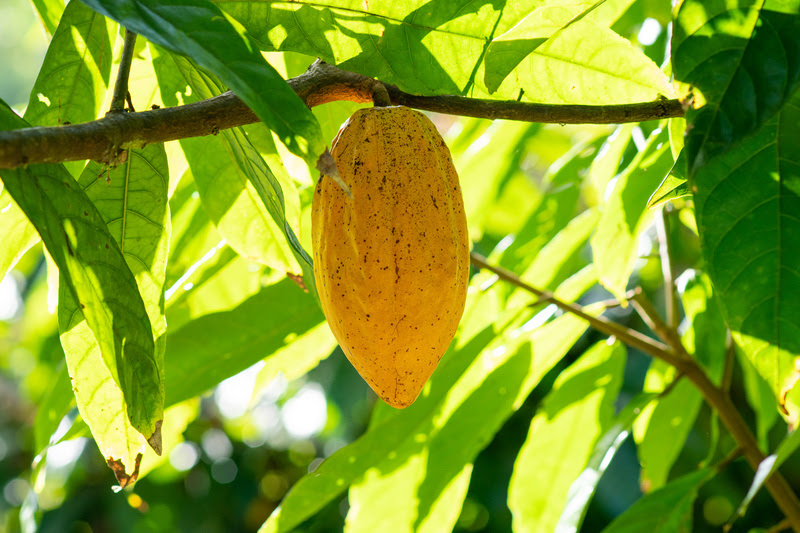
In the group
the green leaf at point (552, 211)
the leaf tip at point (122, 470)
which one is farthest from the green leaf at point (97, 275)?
the green leaf at point (552, 211)

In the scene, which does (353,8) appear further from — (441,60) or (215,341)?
(215,341)

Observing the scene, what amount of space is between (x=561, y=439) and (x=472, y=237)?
0.49 meters

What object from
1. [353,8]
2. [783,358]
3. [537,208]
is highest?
[353,8]

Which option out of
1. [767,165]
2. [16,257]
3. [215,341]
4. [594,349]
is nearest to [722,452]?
[594,349]

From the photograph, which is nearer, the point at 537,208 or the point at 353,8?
the point at 353,8

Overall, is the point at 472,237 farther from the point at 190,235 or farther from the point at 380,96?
the point at 380,96

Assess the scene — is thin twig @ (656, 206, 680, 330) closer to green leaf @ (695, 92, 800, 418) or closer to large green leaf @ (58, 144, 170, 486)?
green leaf @ (695, 92, 800, 418)

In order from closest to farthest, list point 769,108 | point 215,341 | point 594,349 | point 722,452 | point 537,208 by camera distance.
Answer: point 769,108 → point 215,341 → point 594,349 → point 537,208 → point 722,452

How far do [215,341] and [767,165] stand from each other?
0.77m

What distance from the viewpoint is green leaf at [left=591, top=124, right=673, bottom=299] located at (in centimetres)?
99

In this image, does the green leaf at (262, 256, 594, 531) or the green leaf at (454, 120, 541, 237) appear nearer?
the green leaf at (262, 256, 594, 531)

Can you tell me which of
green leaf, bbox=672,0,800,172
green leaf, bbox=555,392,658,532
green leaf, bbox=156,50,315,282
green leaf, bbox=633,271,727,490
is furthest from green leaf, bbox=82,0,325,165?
green leaf, bbox=633,271,727,490

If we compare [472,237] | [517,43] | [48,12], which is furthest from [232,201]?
[472,237]

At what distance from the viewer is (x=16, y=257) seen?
834 mm
